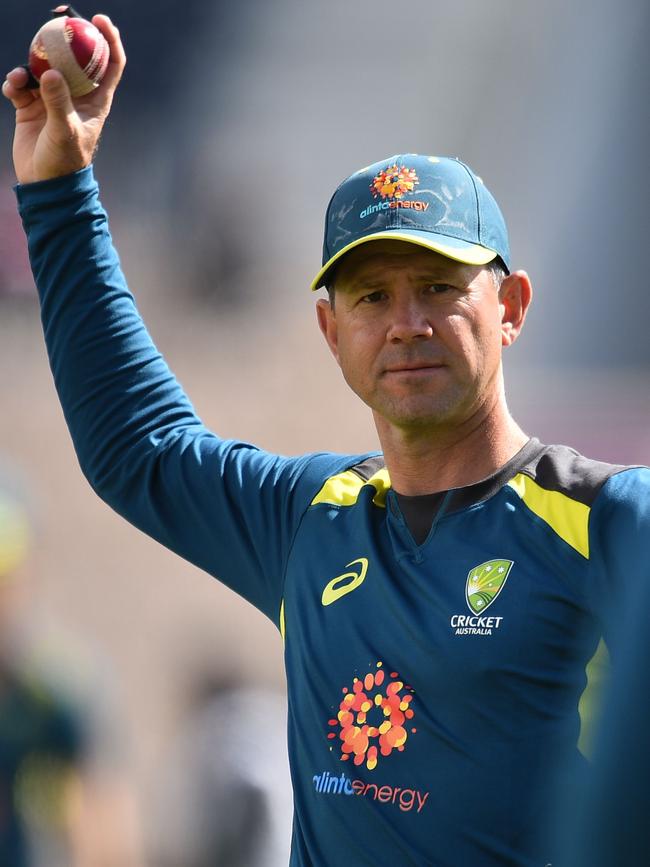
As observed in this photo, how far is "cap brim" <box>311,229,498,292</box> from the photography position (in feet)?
5.60

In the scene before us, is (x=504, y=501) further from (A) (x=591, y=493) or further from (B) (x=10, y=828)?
(B) (x=10, y=828)

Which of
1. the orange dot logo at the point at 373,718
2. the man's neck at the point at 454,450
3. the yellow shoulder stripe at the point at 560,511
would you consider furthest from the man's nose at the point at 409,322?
the orange dot logo at the point at 373,718

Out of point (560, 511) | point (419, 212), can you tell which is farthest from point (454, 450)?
point (419, 212)

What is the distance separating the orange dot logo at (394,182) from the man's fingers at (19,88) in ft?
2.16

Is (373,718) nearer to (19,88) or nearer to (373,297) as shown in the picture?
(373,297)

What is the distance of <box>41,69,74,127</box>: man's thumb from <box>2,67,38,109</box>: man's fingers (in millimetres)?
83

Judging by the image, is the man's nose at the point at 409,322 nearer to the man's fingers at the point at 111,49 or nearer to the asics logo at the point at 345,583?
the asics logo at the point at 345,583

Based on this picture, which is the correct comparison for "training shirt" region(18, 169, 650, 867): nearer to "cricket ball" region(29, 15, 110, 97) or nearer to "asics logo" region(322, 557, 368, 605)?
"asics logo" region(322, 557, 368, 605)

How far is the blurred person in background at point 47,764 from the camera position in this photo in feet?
9.45

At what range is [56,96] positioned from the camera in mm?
1959

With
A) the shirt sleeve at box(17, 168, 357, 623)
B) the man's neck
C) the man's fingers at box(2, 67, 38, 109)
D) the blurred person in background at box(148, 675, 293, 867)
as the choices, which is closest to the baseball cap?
the man's neck

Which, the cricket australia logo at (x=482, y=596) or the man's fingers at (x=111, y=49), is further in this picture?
the man's fingers at (x=111, y=49)

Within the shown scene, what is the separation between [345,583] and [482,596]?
9.7 inches

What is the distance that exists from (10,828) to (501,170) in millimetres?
2734
